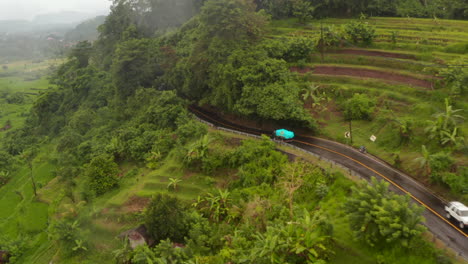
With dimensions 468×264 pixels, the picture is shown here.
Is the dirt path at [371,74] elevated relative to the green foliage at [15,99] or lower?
elevated

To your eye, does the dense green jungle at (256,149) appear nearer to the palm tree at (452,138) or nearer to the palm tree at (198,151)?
the palm tree at (452,138)

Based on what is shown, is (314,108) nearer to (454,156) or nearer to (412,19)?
(454,156)

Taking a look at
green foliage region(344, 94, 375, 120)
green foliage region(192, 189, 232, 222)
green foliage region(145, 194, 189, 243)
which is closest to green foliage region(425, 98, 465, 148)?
green foliage region(344, 94, 375, 120)

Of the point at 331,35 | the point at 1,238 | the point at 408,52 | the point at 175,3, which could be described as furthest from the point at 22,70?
the point at 408,52

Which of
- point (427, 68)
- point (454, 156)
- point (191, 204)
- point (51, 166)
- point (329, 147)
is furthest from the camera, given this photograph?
point (51, 166)

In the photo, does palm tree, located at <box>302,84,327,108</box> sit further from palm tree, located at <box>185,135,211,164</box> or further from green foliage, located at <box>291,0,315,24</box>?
green foliage, located at <box>291,0,315,24</box>

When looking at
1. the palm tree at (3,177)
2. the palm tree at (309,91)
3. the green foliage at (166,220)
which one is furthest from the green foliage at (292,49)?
the palm tree at (3,177)
